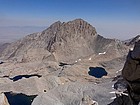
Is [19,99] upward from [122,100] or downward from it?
downward

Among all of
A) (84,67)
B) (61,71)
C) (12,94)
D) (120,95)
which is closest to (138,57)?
(120,95)

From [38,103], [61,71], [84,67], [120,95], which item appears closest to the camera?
[120,95]

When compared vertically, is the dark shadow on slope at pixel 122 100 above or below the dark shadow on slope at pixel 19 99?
above

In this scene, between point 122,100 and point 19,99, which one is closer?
point 122,100

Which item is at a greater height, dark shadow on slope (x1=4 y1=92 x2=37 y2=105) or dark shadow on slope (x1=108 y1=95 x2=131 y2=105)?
dark shadow on slope (x1=108 y1=95 x2=131 y2=105)

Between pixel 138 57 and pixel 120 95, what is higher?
pixel 138 57

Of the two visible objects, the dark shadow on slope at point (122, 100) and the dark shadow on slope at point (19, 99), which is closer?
the dark shadow on slope at point (122, 100)

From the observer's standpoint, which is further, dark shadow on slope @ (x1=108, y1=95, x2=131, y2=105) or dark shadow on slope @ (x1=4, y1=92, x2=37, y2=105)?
dark shadow on slope @ (x1=4, y1=92, x2=37, y2=105)

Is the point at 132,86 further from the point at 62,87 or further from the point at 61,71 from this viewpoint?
the point at 61,71
